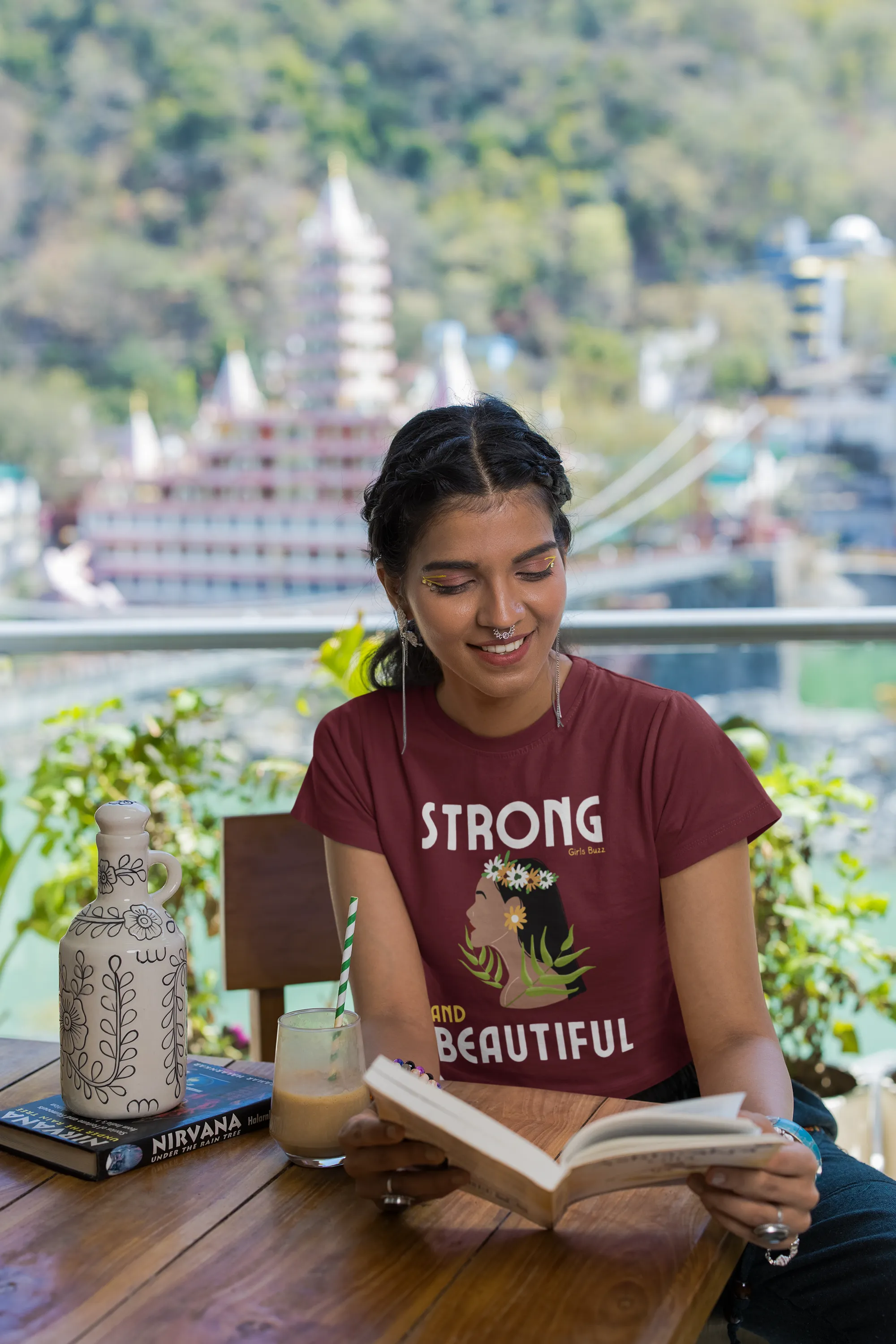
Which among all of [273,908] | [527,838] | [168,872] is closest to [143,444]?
[273,908]

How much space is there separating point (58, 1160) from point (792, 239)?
6.10 meters

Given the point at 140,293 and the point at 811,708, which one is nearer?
the point at 811,708

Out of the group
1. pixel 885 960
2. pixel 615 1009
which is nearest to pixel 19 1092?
pixel 615 1009

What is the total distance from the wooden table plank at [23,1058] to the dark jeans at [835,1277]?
2.10 ft

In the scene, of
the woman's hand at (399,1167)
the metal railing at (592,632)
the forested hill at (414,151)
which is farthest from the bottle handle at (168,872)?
the forested hill at (414,151)

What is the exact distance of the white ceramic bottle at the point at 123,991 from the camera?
1015mm

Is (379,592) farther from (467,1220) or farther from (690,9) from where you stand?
(690,9)

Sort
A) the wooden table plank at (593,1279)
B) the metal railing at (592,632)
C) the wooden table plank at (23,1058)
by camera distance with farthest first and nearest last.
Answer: the metal railing at (592,632), the wooden table plank at (23,1058), the wooden table plank at (593,1279)

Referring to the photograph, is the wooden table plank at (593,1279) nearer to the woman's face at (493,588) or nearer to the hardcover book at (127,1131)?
the hardcover book at (127,1131)

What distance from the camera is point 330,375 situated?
6.16 m

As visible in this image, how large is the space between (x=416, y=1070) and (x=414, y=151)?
5842 mm

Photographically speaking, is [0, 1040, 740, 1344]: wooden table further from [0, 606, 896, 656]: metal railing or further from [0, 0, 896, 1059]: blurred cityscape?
[0, 0, 896, 1059]: blurred cityscape

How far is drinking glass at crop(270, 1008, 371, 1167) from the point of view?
100cm

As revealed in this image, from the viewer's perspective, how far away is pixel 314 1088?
1006mm
